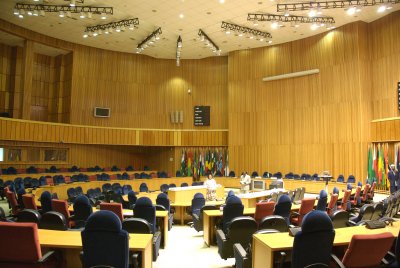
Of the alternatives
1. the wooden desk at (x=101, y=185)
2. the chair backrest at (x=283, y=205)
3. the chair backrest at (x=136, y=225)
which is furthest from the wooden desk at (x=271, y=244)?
the wooden desk at (x=101, y=185)

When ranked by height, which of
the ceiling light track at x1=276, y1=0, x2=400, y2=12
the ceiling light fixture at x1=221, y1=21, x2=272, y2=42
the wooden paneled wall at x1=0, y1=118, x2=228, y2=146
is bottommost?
the wooden paneled wall at x1=0, y1=118, x2=228, y2=146

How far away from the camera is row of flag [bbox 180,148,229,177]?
73.8ft

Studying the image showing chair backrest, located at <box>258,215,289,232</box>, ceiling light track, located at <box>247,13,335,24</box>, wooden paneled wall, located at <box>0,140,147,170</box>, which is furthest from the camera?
wooden paneled wall, located at <box>0,140,147,170</box>

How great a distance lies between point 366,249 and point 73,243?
11.8 feet

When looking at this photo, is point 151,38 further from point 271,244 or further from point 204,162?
point 271,244

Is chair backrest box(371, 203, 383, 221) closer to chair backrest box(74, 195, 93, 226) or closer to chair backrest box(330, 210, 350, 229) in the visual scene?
chair backrest box(330, 210, 350, 229)

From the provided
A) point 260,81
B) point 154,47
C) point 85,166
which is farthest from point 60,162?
point 260,81

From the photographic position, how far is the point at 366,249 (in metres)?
3.84

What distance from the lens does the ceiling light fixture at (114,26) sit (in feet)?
56.3

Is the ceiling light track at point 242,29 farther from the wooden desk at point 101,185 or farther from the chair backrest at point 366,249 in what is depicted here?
the chair backrest at point 366,249

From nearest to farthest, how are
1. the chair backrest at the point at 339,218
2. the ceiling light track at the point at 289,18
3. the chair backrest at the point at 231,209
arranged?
1. the chair backrest at the point at 339,218
2. the chair backrest at the point at 231,209
3. the ceiling light track at the point at 289,18

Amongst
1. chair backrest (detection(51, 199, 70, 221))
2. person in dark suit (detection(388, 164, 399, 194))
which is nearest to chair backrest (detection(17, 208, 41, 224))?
chair backrest (detection(51, 199, 70, 221))

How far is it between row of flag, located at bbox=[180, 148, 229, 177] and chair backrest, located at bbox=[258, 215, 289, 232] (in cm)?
1646

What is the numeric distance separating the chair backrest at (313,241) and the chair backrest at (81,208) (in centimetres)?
506
